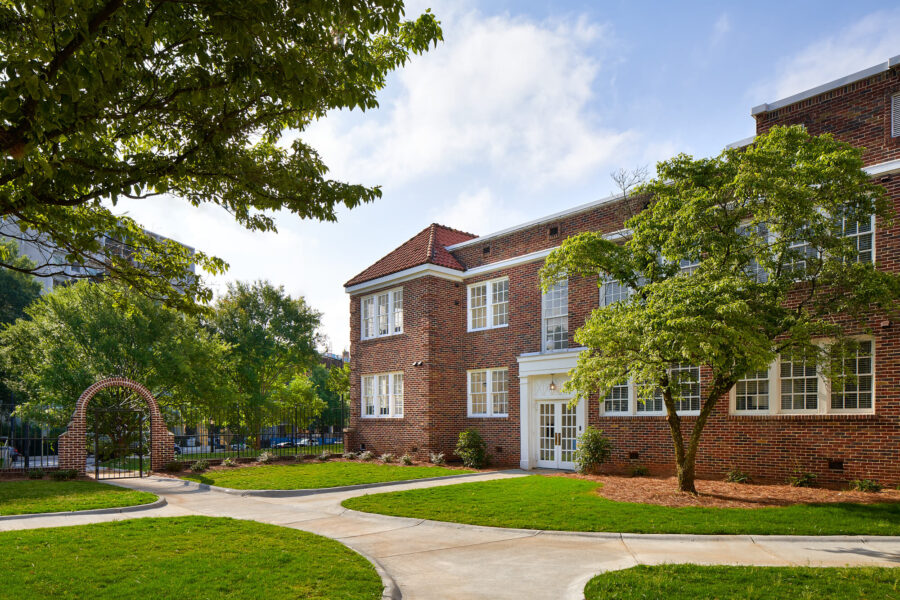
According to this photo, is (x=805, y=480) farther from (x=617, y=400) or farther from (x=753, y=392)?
(x=617, y=400)

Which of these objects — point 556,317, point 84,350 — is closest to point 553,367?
point 556,317

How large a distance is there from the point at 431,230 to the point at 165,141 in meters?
17.6

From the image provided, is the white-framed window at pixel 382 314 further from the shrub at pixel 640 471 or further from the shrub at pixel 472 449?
the shrub at pixel 640 471

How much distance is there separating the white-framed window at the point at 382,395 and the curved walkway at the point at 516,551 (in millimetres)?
11992

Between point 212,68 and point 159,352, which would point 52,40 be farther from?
point 159,352

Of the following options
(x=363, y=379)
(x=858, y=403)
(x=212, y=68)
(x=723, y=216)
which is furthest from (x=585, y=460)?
(x=212, y=68)

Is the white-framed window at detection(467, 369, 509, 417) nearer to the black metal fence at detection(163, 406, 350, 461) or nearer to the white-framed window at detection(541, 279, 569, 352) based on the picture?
the white-framed window at detection(541, 279, 569, 352)

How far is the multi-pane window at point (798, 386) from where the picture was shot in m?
13.6

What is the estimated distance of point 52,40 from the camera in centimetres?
457

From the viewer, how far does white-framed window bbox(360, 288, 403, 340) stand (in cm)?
2373

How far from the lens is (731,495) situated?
12469 millimetres

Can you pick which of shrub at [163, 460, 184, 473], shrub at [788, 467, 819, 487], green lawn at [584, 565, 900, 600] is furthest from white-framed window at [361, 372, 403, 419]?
green lawn at [584, 565, 900, 600]

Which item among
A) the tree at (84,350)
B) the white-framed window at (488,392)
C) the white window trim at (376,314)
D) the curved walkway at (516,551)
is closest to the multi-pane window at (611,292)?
the white-framed window at (488,392)

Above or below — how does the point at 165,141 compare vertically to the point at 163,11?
below
